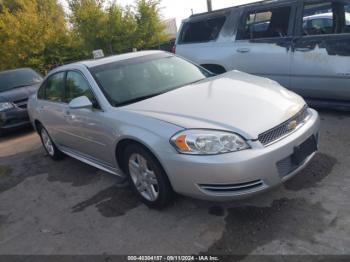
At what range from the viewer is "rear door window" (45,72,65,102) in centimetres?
A: 542

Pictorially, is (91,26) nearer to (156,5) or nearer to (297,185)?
(156,5)

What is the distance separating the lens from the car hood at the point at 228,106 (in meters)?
3.48

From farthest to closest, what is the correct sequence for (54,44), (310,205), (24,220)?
(54,44), (24,220), (310,205)

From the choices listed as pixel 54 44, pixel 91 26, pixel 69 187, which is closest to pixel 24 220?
pixel 69 187

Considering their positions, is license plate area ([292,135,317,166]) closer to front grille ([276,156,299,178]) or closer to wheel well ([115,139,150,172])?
front grille ([276,156,299,178])

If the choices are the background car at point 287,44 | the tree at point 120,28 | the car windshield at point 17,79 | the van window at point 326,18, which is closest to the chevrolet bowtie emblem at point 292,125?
the background car at point 287,44

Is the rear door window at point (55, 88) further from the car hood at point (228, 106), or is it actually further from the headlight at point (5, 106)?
the headlight at point (5, 106)

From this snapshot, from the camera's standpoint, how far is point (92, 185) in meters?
4.98

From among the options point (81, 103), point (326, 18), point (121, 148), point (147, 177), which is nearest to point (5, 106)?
point (81, 103)

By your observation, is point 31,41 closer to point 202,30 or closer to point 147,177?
point 202,30

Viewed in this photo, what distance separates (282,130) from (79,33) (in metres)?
14.8

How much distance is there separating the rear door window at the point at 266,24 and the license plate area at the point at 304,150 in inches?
110

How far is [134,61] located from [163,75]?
1.38 ft

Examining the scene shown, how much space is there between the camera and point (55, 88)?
566 centimetres
